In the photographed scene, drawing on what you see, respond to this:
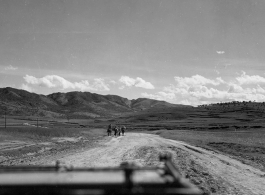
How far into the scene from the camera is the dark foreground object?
3.81 meters

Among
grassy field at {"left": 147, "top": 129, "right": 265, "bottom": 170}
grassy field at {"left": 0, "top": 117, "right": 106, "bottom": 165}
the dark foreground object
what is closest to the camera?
the dark foreground object

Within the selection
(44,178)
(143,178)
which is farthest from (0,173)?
(143,178)

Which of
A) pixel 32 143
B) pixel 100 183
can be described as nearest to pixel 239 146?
pixel 32 143

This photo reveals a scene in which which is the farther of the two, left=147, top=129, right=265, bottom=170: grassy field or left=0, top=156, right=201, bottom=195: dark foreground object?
left=147, top=129, right=265, bottom=170: grassy field

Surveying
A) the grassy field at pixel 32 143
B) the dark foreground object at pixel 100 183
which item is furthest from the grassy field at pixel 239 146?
the dark foreground object at pixel 100 183

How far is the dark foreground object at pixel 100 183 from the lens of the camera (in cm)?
381

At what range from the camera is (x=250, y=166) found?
750 inches

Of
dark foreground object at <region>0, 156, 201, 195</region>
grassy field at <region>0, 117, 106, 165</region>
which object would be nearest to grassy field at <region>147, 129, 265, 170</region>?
grassy field at <region>0, 117, 106, 165</region>

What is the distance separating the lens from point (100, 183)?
387 centimetres

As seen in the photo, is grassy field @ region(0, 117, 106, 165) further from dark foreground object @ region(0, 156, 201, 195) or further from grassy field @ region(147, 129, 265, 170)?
grassy field @ region(147, 129, 265, 170)

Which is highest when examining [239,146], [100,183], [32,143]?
[100,183]

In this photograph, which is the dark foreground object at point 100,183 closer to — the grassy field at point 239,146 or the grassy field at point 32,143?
the grassy field at point 32,143

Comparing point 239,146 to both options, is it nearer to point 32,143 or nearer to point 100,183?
point 32,143

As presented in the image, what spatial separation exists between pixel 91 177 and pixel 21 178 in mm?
1247
